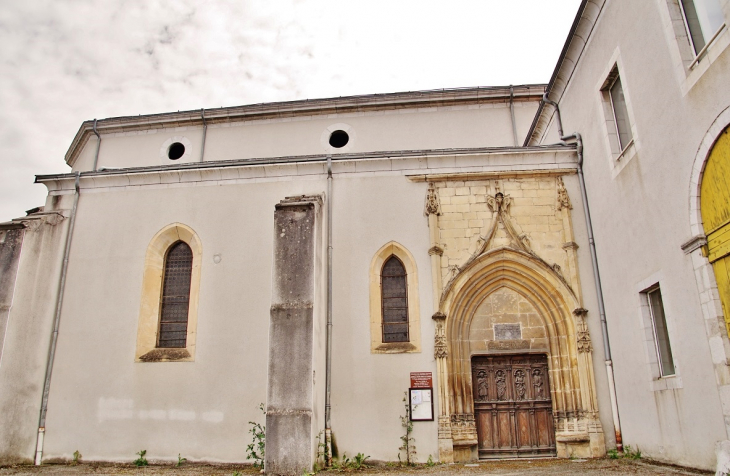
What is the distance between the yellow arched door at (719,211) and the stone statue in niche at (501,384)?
15.2 ft

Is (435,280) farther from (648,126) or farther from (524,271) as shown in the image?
(648,126)

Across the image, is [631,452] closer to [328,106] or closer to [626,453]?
[626,453]

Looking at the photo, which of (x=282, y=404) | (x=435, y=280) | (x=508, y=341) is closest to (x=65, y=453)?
(x=282, y=404)

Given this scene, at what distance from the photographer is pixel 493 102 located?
16.1 meters

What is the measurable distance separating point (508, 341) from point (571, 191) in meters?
3.35

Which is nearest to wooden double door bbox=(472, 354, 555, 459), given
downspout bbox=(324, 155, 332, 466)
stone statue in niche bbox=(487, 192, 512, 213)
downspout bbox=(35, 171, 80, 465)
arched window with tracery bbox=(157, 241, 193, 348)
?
downspout bbox=(324, 155, 332, 466)

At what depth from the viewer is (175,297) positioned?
40.2 feet

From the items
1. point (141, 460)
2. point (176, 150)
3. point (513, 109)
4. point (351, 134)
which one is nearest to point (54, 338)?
point (141, 460)

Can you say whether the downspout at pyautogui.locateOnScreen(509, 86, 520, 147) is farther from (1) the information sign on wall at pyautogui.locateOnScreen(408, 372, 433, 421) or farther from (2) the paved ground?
(2) the paved ground

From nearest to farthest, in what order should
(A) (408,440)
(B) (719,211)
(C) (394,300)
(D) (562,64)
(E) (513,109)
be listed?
(B) (719,211), (A) (408,440), (C) (394,300), (D) (562,64), (E) (513,109)

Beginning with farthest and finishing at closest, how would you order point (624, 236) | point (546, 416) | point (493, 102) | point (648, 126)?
point (493, 102) → point (546, 416) → point (624, 236) → point (648, 126)

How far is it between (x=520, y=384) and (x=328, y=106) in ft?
29.9

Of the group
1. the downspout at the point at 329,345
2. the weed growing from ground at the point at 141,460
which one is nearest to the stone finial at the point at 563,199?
the downspout at the point at 329,345

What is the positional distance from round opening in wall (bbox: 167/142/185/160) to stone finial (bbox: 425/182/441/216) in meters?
8.35
